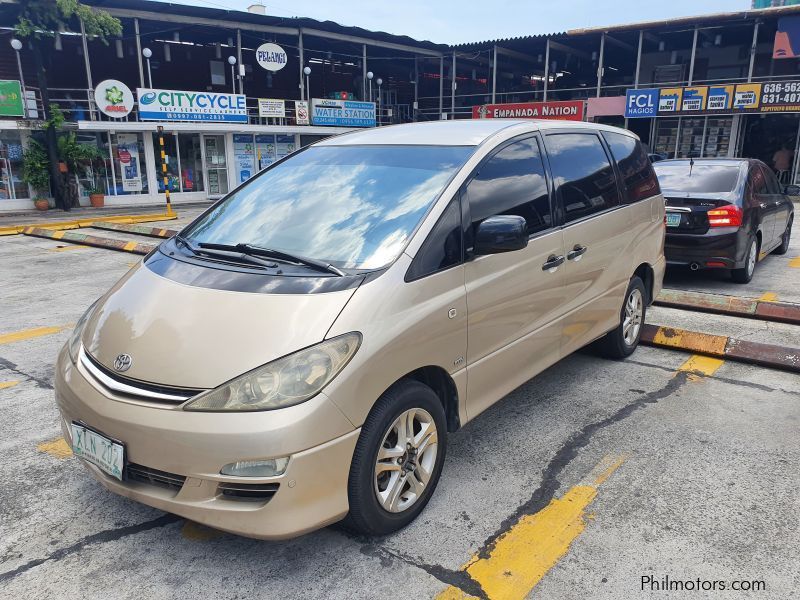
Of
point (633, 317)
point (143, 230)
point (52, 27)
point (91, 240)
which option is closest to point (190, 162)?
point (52, 27)

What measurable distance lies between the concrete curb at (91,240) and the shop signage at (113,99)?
26.9 feet

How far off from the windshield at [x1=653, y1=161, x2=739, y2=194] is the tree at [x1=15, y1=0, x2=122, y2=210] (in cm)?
1957

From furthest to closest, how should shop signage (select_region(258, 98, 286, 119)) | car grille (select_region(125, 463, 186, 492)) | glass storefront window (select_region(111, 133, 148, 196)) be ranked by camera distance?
shop signage (select_region(258, 98, 286, 119)), glass storefront window (select_region(111, 133, 148, 196)), car grille (select_region(125, 463, 186, 492))

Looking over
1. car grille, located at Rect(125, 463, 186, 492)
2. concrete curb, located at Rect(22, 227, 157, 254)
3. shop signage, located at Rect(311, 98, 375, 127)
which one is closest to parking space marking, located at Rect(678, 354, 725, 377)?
car grille, located at Rect(125, 463, 186, 492)

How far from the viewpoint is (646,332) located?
213 inches

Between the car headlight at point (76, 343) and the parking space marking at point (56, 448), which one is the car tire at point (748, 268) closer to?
the car headlight at point (76, 343)

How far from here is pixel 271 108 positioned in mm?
24984

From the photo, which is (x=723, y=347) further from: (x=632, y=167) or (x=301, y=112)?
(x=301, y=112)

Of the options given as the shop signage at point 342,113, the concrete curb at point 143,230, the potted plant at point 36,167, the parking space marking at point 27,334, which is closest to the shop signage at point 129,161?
the potted plant at point 36,167

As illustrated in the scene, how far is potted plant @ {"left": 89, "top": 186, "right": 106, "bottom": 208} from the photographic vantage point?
2164 cm

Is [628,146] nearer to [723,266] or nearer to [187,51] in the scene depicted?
[723,266]

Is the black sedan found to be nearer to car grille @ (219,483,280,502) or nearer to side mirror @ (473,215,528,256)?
side mirror @ (473,215,528,256)

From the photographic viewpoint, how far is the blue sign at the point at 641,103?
22906 millimetres

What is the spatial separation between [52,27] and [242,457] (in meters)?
22.6
